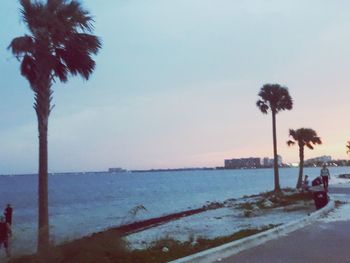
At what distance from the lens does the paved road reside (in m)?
8.73

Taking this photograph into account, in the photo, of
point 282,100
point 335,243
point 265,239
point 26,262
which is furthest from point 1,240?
point 282,100

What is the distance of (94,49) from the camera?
15352mm

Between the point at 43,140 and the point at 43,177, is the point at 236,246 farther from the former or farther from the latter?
the point at 43,140

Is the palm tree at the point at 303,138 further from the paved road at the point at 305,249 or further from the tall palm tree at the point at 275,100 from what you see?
the paved road at the point at 305,249

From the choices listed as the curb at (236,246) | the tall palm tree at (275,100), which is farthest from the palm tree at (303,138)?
the curb at (236,246)

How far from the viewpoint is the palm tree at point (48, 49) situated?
1482cm

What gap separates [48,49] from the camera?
15.0 metres

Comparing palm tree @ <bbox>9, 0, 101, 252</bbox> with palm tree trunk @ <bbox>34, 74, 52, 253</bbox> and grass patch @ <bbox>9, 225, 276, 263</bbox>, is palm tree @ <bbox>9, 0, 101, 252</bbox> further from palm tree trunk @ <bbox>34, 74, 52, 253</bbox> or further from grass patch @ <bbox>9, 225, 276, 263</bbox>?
grass patch @ <bbox>9, 225, 276, 263</bbox>

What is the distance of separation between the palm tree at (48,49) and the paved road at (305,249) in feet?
22.9

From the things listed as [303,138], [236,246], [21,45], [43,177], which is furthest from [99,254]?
[303,138]

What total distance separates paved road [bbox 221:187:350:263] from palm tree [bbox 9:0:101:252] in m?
6.99

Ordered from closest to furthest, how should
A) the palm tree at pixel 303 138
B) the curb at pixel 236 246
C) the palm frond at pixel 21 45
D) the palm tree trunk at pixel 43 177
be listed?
1. the curb at pixel 236 246
2. the palm tree trunk at pixel 43 177
3. the palm frond at pixel 21 45
4. the palm tree at pixel 303 138

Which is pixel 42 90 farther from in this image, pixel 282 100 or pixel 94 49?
pixel 282 100

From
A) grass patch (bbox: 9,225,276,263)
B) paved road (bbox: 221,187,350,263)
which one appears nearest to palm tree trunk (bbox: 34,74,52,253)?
grass patch (bbox: 9,225,276,263)
